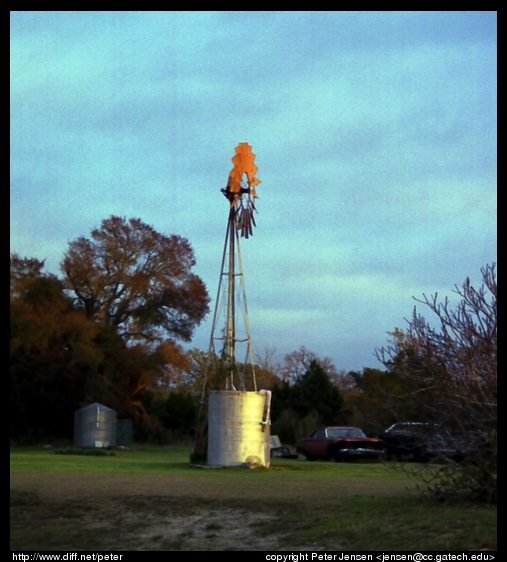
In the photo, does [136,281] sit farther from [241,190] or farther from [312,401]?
[241,190]

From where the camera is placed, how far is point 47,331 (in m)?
28.2

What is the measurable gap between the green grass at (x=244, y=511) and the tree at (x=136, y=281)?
23638mm

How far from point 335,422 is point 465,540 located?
34975 millimetres

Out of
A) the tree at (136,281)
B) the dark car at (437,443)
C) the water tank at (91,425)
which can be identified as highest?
the tree at (136,281)

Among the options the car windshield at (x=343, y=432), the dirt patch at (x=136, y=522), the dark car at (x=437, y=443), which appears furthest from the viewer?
the car windshield at (x=343, y=432)

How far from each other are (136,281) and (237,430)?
896 inches

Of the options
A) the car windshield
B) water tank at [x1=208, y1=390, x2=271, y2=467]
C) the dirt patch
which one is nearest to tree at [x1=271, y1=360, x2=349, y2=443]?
the car windshield

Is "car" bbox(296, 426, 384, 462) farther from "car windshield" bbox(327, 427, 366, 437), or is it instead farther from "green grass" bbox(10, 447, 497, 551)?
"green grass" bbox(10, 447, 497, 551)

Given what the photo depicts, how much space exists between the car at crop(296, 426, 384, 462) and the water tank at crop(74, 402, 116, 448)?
38.7 feet

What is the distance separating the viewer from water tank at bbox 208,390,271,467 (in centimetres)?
2402

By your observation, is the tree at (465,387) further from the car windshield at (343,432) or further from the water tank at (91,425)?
the water tank at (91,425)

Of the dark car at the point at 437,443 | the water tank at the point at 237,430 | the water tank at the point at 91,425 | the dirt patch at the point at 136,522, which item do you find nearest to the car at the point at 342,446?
the water tank at the point at 237,430

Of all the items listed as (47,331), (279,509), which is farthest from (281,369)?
(279,509)

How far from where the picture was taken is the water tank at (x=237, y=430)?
Result: 2402cm
